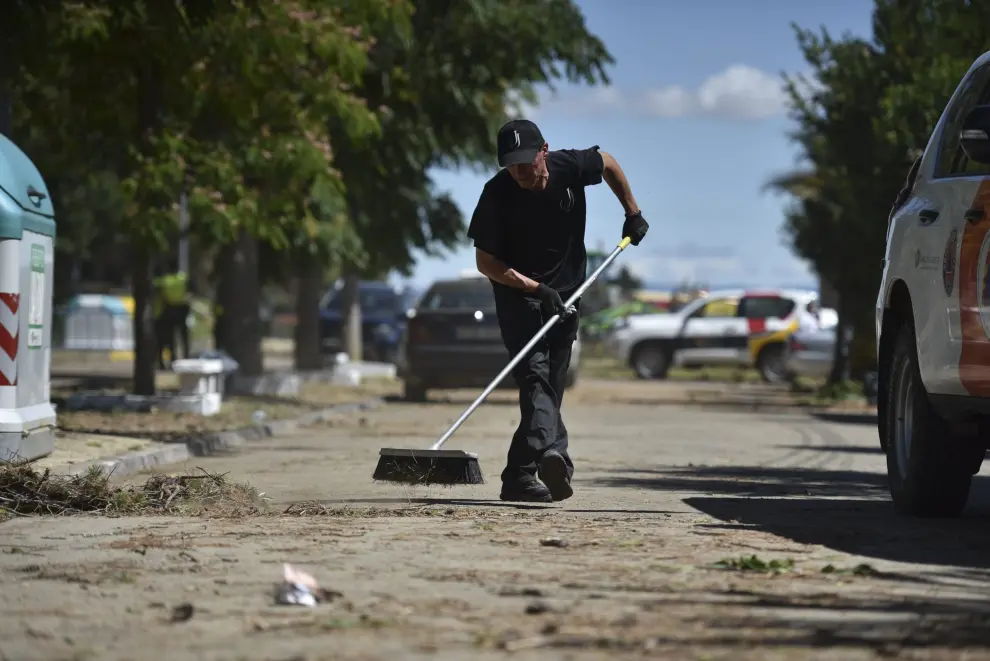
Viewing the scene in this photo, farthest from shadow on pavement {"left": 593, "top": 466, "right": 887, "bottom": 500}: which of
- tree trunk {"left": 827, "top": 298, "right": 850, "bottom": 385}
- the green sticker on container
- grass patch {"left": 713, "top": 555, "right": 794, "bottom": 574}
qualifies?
tree trunk {"left": 827, "top": 298, "right": 850, "bottom": 385}

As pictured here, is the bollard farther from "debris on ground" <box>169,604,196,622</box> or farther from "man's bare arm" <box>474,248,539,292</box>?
"debris on ground" <box>169,604,196,622</box>

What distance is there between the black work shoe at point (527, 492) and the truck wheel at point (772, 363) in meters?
28.5

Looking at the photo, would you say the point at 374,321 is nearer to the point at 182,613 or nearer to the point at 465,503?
the point at 465,503

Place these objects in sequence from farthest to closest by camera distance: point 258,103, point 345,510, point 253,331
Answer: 1. point 253,331
2. point 258,103
3. point 345,510

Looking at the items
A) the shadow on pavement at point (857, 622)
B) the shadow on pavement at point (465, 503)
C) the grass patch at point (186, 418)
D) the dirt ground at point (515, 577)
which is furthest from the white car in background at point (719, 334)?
the shadow on pavement at point (857, 622)

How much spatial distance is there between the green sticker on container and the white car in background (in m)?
26.1

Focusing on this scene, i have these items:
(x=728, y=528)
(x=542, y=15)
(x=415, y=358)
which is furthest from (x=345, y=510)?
(x=415, y=358)

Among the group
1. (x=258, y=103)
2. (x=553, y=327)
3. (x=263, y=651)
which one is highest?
(x=258, y=103)

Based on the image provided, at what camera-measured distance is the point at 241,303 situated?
2352cm

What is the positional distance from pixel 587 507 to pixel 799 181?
4808cm

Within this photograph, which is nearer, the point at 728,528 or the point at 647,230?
the point at 728,528

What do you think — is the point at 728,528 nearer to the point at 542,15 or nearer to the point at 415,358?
the point at 542,15

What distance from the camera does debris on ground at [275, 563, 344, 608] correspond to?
5773 mm

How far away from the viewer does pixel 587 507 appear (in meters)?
9.09
